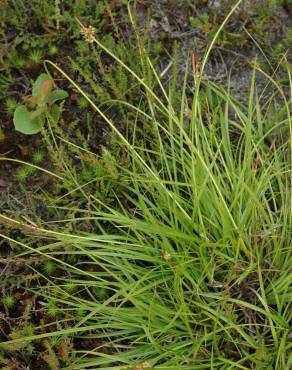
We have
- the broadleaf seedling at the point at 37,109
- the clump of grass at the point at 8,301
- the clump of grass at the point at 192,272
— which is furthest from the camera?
the broadleaf seedling at the point at 37,109

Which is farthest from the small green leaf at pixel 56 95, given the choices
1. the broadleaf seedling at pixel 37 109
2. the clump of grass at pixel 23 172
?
the clump of grass at pixel 23 172

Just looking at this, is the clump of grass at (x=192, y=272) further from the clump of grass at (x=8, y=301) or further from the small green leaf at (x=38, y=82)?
the small green leaf at (x=38, y=82)

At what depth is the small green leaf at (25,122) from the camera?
7.50 ft

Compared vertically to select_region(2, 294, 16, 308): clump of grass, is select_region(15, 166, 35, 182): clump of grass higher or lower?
higher

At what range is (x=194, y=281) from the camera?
6.38 feet

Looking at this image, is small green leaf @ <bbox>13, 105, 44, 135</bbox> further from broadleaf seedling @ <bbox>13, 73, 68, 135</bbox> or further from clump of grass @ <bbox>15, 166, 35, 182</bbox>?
clump of grass @ <bbox>15, 166, 35, 182</bbox>

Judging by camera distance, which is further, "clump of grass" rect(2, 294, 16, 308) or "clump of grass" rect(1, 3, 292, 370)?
"clump of grass" rect(2, 294, 16, 308)

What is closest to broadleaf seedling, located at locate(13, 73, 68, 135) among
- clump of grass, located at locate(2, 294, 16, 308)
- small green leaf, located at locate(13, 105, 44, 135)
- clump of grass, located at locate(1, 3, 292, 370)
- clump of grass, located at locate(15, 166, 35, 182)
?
small green leaf, located at locate(13, 105, 44, 135)

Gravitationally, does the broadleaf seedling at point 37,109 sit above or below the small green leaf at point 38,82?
below

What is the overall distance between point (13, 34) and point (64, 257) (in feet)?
3.64

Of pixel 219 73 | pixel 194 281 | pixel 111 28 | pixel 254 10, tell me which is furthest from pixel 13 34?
pixel 194 281

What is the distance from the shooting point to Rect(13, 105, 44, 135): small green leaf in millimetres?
2285

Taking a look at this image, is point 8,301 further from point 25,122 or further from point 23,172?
point 25,122

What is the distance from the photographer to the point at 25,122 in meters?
2.29
